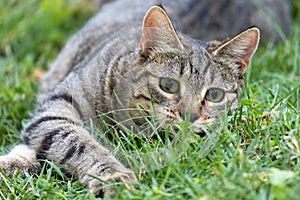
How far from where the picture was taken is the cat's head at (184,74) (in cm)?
333

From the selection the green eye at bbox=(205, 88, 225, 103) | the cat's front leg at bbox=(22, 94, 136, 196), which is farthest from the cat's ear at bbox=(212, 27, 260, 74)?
the cat's front leg at bbox=(22, 94, 136, 196)

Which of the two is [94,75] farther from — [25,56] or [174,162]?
[25,56]

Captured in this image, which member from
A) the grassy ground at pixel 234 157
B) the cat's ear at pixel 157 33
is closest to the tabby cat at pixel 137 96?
A: the cat's ear at pixel 157 33

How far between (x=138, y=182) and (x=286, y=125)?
90 cm

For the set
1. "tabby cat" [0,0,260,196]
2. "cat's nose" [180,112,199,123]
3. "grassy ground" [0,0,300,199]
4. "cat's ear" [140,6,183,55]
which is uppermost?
"cat's ear" [140,6,183,55]

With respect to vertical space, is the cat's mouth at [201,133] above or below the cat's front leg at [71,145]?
below

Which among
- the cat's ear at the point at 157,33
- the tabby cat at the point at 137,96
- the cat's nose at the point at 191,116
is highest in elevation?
the cat's ear at the point at 157,33

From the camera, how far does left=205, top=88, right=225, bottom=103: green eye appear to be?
345 centimetres

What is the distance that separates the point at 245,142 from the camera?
3230mm

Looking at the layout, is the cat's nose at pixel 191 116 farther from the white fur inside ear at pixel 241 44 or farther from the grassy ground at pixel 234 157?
the white fur inside ear at pixel 241 44

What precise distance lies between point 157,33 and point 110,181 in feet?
3.30

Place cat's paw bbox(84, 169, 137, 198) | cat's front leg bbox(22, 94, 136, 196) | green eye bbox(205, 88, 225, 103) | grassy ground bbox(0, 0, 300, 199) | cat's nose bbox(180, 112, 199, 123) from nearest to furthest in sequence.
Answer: grassy ground bbox(0, 0, 300, 199) → cat's paw bbox(84, 169, 137, 198) → cat's front leg bbox(22, 94, 136, 196) → cat's nose bbox(180, 112, 199, 123) → green eye bbox(205, 88, 225, 103)

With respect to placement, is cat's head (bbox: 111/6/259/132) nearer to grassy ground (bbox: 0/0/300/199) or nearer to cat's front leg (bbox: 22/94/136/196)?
grassy ground (bbox: 0/0/300/199)

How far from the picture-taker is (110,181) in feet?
9.77
